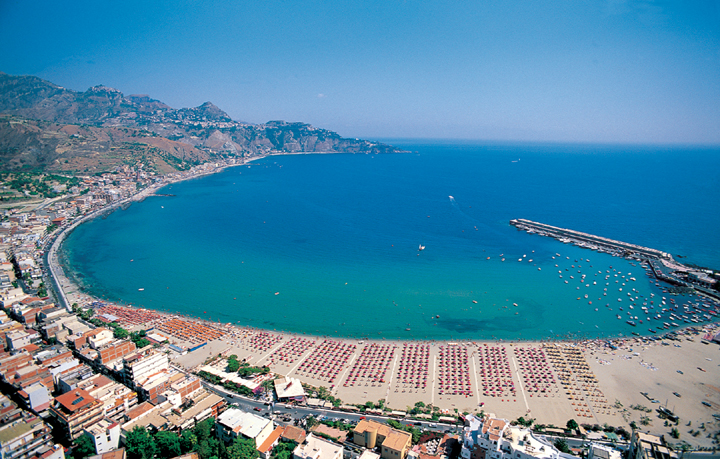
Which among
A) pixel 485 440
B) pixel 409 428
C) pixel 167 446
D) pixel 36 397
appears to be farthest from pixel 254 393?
pixel 485 440

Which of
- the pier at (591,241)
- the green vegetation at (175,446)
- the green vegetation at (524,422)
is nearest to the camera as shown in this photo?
the green vegetation at (175,446)

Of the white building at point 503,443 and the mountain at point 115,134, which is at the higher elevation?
the mountain at point 115,134

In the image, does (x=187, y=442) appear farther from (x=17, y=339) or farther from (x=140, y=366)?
(x=17, y=339)

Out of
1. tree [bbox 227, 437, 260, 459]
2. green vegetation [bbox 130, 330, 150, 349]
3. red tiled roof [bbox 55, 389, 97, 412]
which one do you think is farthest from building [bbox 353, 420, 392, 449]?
green vegetation [bbox 130, 330, 150, 349]

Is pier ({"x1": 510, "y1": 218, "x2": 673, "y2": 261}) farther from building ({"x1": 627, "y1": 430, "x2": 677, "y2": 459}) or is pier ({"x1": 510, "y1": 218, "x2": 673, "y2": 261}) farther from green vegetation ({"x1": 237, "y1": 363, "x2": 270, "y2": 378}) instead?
green vegetation ({"x1": 237, "y1": 363, "x2": 270, "y2": 378})

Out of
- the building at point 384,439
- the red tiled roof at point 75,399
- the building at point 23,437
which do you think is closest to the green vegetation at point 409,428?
the building at point 384,439

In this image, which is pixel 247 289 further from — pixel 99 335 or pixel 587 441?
pixel 587 441

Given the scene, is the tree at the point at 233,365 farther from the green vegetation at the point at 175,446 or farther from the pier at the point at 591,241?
the pier at the point at 591,241
